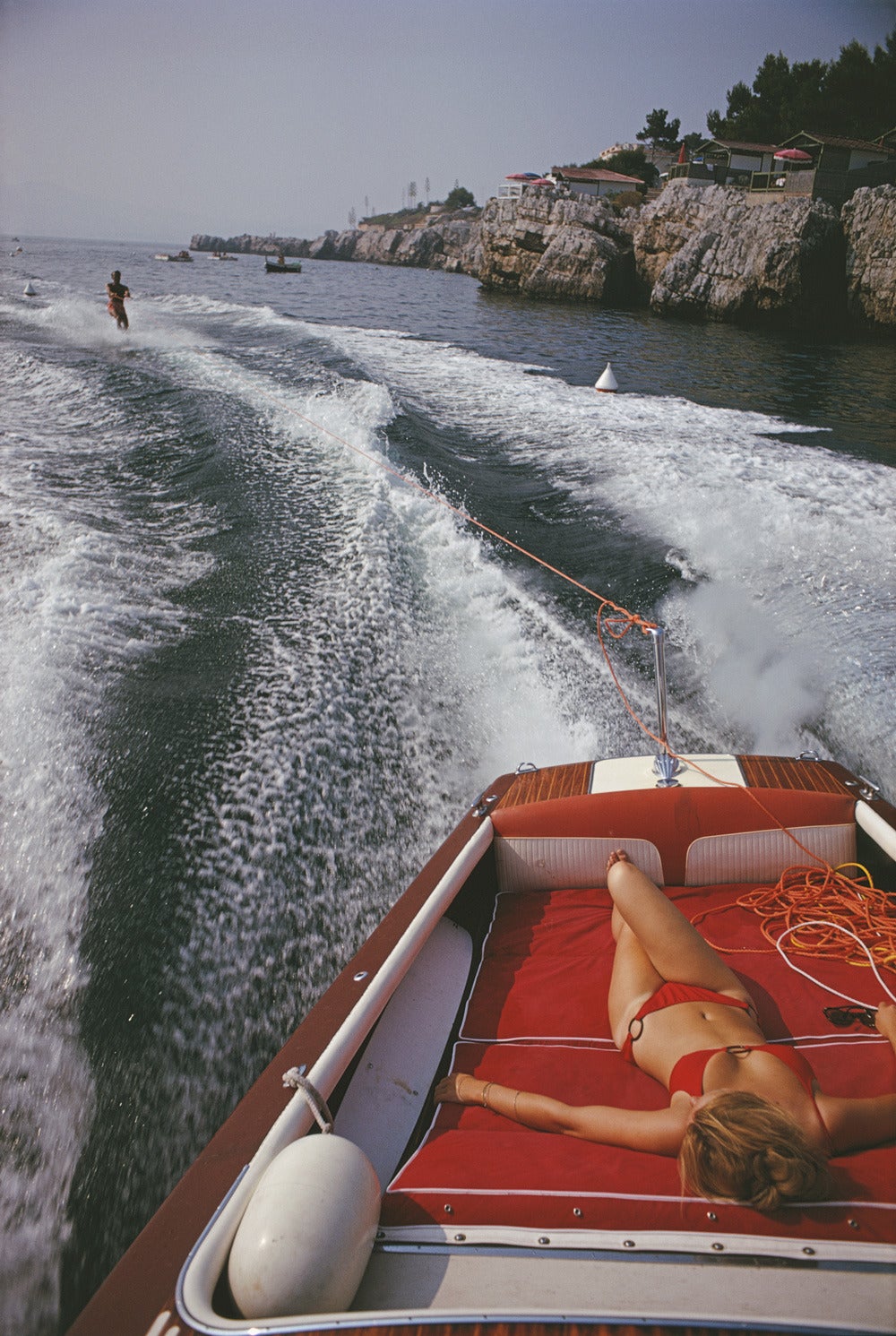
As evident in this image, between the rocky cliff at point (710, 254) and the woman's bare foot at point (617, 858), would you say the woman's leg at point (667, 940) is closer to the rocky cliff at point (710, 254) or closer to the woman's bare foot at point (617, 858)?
the woman's bare foot at point (617, 858)

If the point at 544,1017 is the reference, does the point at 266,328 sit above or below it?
above

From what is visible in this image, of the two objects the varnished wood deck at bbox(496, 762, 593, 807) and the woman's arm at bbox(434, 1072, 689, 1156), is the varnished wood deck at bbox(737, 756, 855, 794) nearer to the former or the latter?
the varnished wood deck at bbox(496, 762, 593, 807)

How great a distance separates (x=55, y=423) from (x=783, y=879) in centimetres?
830

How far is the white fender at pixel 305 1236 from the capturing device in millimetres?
1229

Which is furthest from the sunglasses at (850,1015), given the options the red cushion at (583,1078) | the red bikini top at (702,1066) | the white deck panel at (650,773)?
the white deck panel at (650,773)

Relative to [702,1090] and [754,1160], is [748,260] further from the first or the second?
[754,1160]

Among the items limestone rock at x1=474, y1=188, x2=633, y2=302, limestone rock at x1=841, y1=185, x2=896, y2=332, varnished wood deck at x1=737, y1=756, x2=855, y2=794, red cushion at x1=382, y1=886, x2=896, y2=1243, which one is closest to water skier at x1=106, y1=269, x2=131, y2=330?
varnished wood deck at x1=737, y1=756, x2=855, y2=794

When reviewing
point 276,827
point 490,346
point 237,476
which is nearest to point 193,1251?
point 276,827

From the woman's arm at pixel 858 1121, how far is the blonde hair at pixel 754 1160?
0.55 feet

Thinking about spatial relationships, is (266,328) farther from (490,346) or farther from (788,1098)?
(788,1098)

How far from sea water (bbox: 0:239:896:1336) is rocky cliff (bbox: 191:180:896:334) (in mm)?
15537

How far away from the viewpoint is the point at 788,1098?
1.54 meters

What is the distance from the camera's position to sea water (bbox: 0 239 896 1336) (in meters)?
2.38

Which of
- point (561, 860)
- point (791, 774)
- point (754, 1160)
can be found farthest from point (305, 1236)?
point (791, 774)
